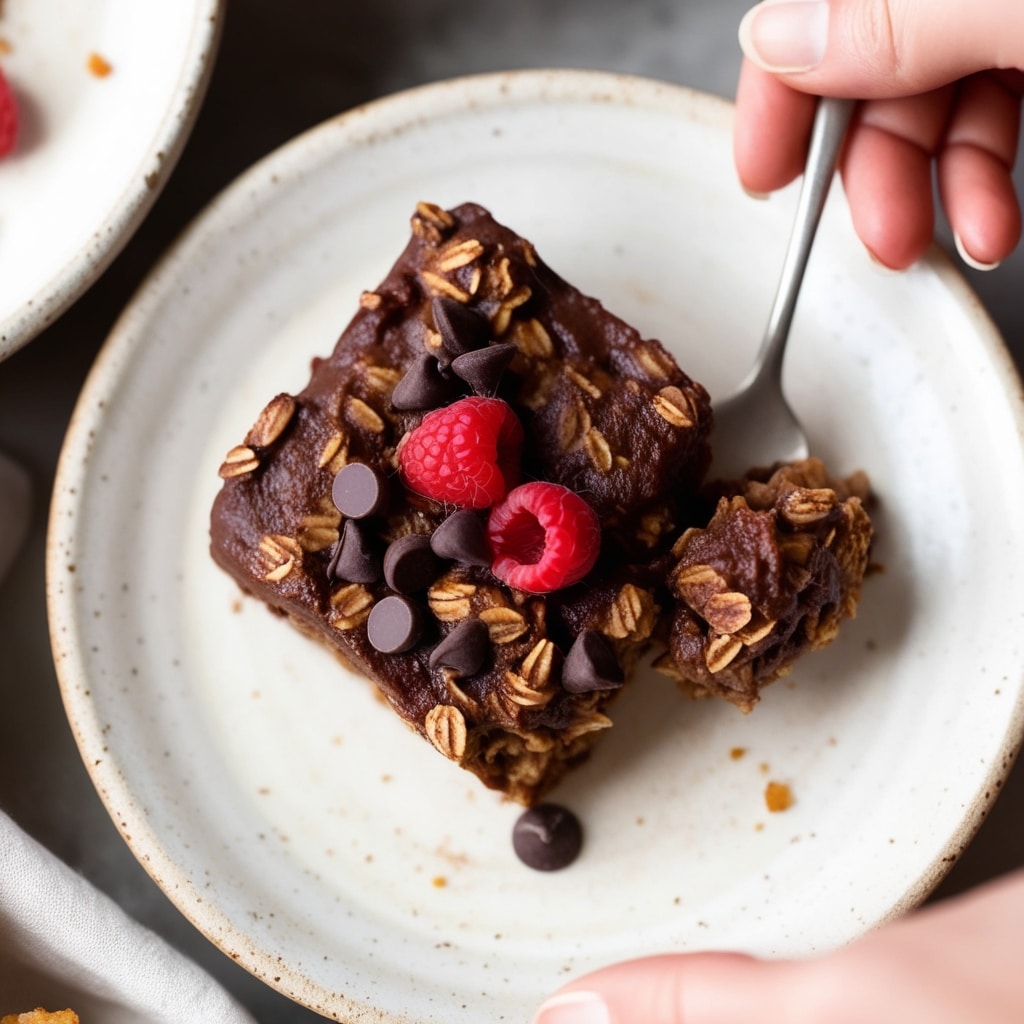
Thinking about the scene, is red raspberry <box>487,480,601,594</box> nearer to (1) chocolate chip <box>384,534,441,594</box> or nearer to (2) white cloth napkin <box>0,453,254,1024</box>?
(1) chocolate chip <box>384,534,441,594</box>

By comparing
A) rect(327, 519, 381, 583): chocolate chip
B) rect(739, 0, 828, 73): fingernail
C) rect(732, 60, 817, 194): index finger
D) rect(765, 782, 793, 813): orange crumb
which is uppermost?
rect(739, 0, 828, 73): fingernail

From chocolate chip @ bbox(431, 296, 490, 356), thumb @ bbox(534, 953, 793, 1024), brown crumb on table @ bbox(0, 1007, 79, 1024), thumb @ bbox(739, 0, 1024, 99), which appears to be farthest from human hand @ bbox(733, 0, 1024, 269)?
brown crumb on table @ bbox(0, 1007, 79, 1024)

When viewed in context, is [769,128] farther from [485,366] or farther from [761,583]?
[761,583]

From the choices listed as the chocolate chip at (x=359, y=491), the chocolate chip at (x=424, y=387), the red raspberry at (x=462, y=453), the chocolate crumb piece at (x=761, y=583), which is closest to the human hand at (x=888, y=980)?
the chocolate crumb piece at (x=761, y=583)

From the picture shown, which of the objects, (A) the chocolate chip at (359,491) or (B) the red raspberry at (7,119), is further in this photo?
(B) the red raspberry at (7,119)

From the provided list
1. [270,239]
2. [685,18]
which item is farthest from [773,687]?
[685,18]

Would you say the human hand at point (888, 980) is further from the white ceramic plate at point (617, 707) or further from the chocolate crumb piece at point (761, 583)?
the white ceramic plate at point (617, 707)
